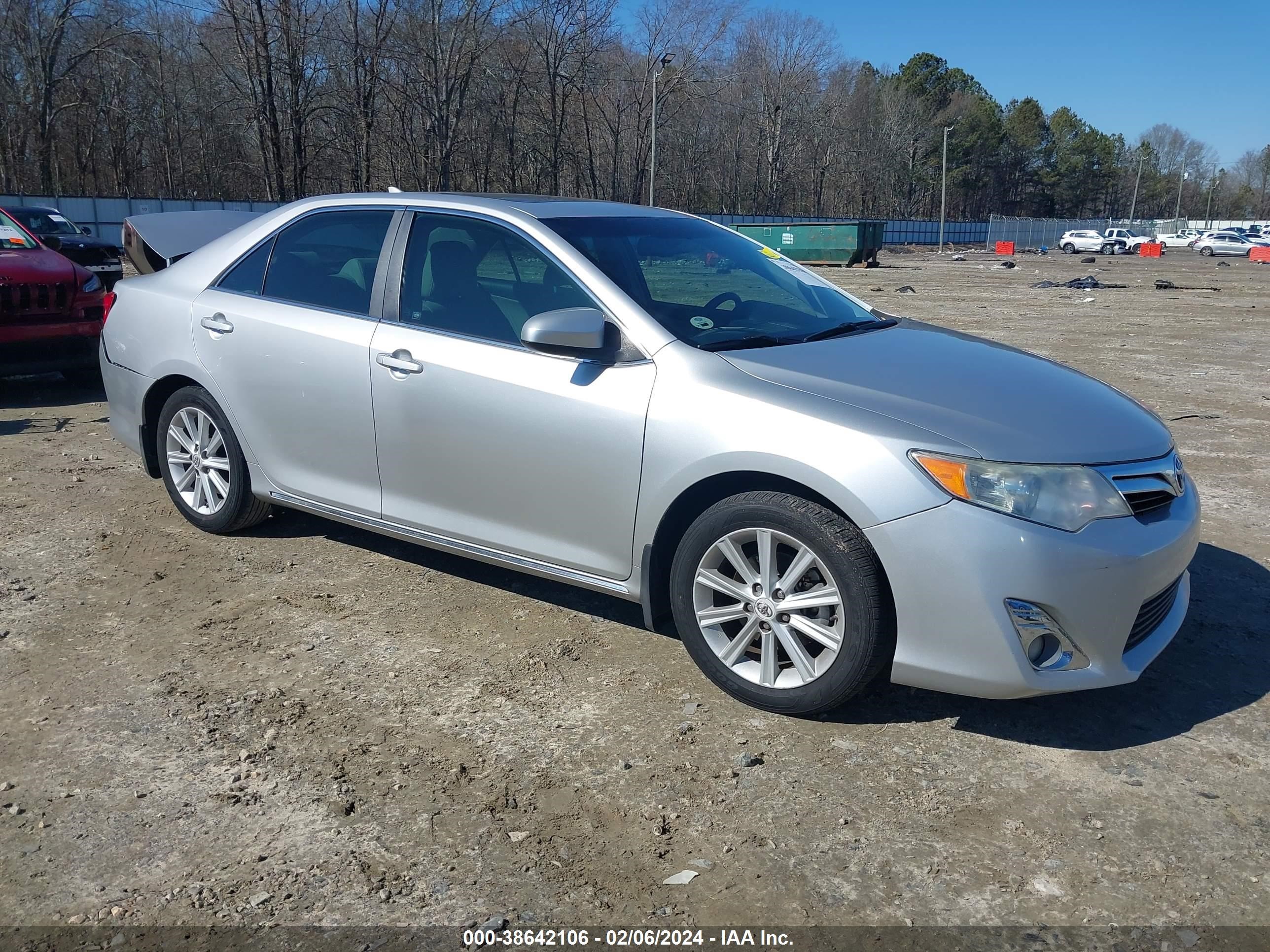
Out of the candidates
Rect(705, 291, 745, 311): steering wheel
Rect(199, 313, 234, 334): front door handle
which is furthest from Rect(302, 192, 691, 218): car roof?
Rect(199, 313, 234, 334): front door handle

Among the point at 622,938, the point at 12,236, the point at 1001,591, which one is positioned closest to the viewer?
the point at 622,938

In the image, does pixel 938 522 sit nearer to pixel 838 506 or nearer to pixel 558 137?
pixel 838 506

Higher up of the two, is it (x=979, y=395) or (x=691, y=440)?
(x=979, y=395)

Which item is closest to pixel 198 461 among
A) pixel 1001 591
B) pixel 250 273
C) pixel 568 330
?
pixel 250 273

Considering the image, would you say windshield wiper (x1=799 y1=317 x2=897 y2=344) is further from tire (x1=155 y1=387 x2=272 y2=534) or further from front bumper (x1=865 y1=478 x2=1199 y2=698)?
tire (x1=155 y1=387 x2=272 y2=534)

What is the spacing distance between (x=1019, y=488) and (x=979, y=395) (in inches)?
21.2

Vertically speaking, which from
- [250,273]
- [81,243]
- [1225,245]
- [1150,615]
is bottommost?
[1150,615]

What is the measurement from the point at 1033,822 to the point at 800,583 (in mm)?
981

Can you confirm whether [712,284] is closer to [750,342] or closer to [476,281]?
[750,342]

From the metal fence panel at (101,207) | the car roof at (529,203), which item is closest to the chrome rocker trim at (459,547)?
the car roof at (529,203)

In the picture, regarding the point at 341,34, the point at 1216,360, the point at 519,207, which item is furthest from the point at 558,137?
the point at 519,207

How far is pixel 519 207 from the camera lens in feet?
14.3

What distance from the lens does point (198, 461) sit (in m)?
5.20

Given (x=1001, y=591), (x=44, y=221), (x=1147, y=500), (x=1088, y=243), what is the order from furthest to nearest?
(x=1088, y=243) < (x=44, y=221) < (x=1147, y=500) < (x=1001, y=591)
